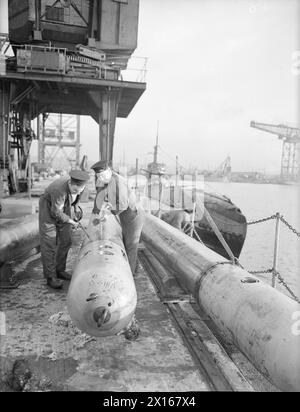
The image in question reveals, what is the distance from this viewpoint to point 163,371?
3.50 m

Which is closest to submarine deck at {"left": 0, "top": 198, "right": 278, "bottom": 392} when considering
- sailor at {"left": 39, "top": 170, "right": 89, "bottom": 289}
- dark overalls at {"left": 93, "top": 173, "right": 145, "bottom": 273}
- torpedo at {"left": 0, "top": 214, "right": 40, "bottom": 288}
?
torpedo at {"left": 0, "top": 214, "right": 40, "bottom": 288}

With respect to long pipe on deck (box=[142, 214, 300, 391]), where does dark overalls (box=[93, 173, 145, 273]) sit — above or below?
above

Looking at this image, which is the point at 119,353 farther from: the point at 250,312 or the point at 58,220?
the point at 58,220

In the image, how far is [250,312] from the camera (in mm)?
3500

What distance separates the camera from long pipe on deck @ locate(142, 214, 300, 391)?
292 centimetres

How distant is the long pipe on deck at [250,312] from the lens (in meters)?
2.92

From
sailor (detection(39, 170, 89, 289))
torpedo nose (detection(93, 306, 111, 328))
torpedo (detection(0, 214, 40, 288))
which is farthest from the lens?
torpedo (detection(0, 214, 40, 288))

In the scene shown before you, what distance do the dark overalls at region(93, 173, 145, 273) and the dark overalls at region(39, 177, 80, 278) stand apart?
2.00 feet

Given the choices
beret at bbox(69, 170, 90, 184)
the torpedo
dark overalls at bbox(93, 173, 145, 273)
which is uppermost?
beret at bbox(69, 170, 90, 184)

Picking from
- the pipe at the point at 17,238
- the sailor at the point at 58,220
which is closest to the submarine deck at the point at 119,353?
the sailor at the point at 58,220

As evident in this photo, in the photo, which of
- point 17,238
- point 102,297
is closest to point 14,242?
point 17,238

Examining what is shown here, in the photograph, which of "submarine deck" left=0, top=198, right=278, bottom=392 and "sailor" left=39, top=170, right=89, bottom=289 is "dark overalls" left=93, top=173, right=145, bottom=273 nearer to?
"sailor" left=39, top=170, right=89, bottom=289

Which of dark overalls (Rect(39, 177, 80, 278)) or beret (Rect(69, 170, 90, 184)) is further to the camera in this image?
dark overalls (Rect(39, 177, 80, 278))

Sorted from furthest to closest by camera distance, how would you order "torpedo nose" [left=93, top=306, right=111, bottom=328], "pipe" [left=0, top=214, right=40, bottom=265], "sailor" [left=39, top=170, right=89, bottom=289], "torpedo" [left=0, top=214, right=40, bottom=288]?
"pipe" [left=0, top=214, right=40, bottom=265] < "torpedo" [left=0, top=214, right=40, bottom=288] < "sailor" [left=39, top=170, right=89, bottom=289] < "torpedo nose" [left=93, top=306, right=111, bottom=328]
